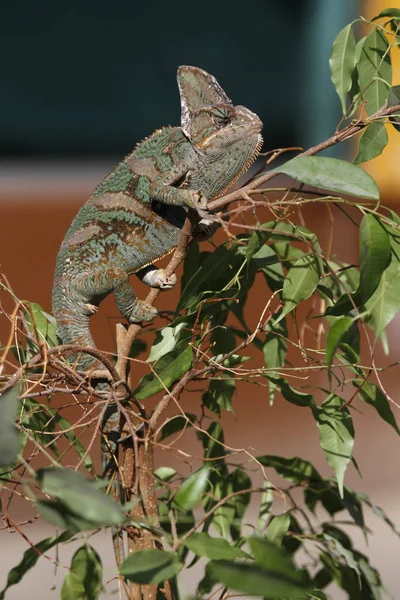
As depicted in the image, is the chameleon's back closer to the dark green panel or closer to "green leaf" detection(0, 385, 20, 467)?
"green leaf" detection(0, 385, 20, 467)

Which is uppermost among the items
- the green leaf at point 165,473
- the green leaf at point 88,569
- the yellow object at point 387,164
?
the yellow object at point 387,164

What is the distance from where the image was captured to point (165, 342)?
78 centimetres

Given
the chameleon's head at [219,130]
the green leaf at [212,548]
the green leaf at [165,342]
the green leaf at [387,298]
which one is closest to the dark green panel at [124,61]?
the chameleon's head at [219,130]

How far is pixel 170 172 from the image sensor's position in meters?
0.82

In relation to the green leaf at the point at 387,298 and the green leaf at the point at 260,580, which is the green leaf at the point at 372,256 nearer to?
the green leaf at the point at 387,298

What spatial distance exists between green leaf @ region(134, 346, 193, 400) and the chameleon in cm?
7

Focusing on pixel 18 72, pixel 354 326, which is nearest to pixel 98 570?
pixel 354 326

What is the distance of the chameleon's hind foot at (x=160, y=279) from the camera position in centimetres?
78

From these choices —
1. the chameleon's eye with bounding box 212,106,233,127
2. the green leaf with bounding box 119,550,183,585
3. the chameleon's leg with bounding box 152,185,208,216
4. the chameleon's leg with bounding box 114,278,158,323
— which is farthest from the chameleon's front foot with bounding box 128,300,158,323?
the green leaf with bounding box 119,550,183,585

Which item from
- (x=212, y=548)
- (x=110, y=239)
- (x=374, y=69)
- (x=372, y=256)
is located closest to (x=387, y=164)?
(x=374, y=69)

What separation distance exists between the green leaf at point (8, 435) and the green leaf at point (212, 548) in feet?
0.51

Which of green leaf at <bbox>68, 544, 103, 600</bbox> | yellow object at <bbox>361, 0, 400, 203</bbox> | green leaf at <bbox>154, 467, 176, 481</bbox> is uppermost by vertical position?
yellow object at <bbox>361, 0, 400, 203</bbox>

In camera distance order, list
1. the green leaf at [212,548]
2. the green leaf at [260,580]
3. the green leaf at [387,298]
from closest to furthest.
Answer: the green leaf at [260,580] < the green leaf at [212,548] < the green leaf at [387,298]

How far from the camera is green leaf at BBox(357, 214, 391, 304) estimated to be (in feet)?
2.05
